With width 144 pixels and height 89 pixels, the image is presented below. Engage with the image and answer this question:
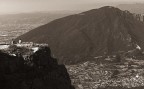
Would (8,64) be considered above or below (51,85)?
above

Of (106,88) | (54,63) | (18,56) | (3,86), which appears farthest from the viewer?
(106,88)

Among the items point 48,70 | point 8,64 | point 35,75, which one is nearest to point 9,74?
point 8,64

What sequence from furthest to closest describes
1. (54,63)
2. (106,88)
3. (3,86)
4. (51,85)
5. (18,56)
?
(106,88) < (54,63) < (51,85) < (18,56) < (3,86)

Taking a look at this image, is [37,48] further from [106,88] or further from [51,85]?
[106,88]

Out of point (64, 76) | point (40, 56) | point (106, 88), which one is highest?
point (40, 56)

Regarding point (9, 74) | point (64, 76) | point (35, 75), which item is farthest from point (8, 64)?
point (64, 76)

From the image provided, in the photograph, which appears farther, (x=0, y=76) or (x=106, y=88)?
(x=106, y=88)

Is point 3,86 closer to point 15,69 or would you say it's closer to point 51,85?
point 15,69
